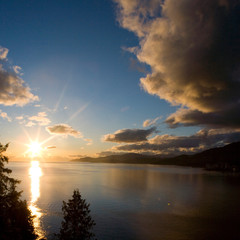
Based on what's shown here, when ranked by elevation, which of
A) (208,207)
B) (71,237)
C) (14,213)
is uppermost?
(14,213)

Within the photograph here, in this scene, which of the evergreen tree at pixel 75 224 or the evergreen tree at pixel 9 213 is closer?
the evergreen tree at pixel 9 213

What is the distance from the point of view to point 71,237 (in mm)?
38500

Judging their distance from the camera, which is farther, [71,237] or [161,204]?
[161,204]

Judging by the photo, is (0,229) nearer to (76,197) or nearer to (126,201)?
(76,197)

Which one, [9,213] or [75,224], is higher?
[9,213]

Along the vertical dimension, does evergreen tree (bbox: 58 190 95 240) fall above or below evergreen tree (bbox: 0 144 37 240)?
below

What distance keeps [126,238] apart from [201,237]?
66.7 feet

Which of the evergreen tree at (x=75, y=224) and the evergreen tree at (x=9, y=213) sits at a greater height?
the evergreen tree at (x=9, y=213)

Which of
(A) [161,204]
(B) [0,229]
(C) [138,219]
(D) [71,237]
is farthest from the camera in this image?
(A) [161,204]

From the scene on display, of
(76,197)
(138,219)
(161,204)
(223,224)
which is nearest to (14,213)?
(76,197)

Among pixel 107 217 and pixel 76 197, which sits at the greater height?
pixel 76 197

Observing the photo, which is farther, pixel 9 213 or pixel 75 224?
pixel 75 224

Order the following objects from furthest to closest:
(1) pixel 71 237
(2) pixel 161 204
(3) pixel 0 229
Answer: (2) pixel 161 204
(1) pixel 71 237
(3) pixel 0 229

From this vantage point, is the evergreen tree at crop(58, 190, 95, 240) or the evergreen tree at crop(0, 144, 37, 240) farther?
the evergreen tree at crop(58, 190, 95, 240)
